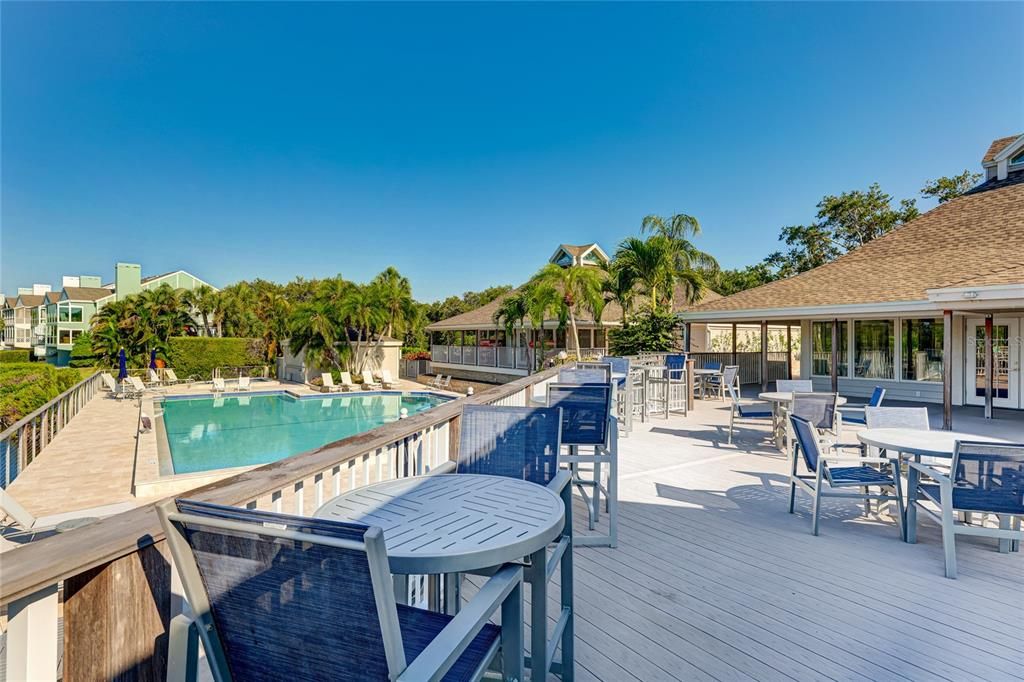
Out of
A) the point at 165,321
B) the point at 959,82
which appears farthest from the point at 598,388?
the point at 165,321

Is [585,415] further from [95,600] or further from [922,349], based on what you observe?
[922,349]

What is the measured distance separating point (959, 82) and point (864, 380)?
860cm

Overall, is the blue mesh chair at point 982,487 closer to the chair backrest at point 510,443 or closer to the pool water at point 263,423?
the chair backrest at point 510,443

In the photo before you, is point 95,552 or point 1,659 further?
point 1,659

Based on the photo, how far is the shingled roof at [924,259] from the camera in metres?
11.1

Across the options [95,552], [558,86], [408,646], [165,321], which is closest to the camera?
[95,552]

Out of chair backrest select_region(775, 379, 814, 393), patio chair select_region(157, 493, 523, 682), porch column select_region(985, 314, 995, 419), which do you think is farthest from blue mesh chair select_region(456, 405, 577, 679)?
porch column select_region(985, 314, 995, 419)

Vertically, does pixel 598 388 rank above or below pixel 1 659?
above

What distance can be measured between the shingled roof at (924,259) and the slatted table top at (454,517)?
453 inches

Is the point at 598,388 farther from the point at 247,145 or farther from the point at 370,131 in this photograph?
the point at 247,145

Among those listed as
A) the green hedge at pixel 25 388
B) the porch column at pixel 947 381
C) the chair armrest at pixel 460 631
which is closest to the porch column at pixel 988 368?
the porch column at pixel 947 381

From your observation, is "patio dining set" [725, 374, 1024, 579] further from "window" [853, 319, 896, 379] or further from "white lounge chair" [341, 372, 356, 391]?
"white lounge chair" [341, 372, 356, 391]

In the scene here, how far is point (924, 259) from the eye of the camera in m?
12.8

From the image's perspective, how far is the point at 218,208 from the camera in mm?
32094
